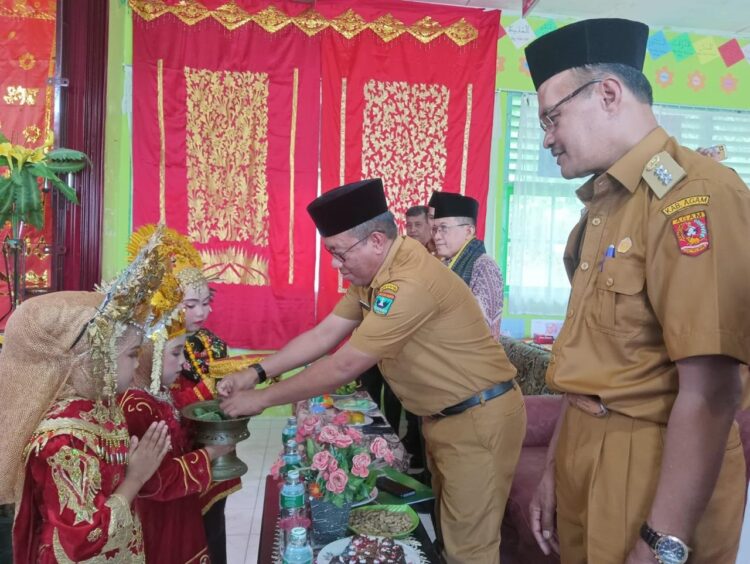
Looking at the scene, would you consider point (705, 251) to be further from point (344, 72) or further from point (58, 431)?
point (344, 72)

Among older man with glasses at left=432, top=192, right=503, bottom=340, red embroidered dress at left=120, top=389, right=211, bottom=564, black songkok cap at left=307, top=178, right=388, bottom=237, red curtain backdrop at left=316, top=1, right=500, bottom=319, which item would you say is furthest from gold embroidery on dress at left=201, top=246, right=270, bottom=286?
red embroidered dress at left=120, top=389, right=211, bottom=564

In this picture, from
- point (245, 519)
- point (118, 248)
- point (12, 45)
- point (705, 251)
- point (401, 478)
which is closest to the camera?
point (705, 251)

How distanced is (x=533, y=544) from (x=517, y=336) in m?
2.58

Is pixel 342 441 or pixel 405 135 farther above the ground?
pixel 405 135

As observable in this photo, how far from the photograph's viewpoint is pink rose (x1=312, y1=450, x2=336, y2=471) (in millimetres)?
1473

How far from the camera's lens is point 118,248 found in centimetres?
410

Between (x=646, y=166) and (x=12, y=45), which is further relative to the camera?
(x=12, y=45)

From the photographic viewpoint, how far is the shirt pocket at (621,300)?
94cm

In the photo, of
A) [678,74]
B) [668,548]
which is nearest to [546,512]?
[668,548]

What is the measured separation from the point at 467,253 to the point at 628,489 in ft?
7.30

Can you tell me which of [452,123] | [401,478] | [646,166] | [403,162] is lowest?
[401,478]

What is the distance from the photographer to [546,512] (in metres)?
1.27

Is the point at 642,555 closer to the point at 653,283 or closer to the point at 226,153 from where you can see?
the point at 653,283

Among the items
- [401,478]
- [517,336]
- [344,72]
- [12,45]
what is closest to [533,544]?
[401,478]
